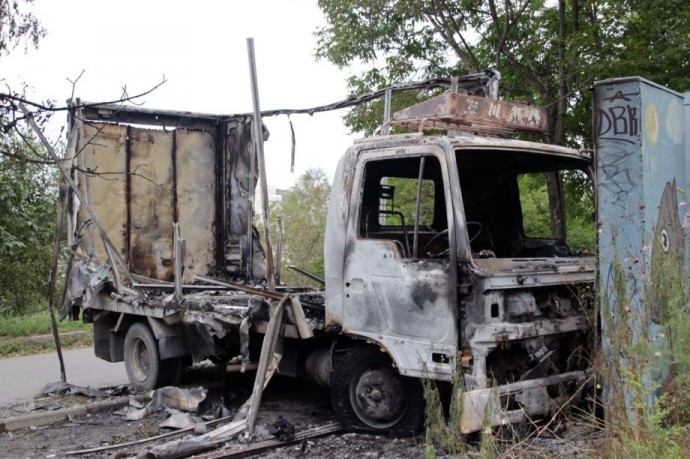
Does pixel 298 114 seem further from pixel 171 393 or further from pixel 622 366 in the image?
pixel 622 366

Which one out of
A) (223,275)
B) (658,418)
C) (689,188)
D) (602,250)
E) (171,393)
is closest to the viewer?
(658,418)

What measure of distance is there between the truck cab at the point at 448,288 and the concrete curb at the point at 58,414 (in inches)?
101

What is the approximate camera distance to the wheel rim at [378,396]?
5.57 meters

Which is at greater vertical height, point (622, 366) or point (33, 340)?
point (622, 366)

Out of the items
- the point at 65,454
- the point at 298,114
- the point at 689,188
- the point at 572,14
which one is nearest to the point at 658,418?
the point at 689,188

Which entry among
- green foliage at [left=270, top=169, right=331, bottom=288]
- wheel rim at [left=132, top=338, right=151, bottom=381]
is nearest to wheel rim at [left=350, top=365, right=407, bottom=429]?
wheel rim at [left=132, top=338, right=151, bottom=381]

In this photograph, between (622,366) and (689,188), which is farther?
(689,188)

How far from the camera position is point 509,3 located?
11758mm

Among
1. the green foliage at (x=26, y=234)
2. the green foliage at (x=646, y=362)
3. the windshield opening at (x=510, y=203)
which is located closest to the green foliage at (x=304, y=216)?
the green foliage at (x=26, y=234)

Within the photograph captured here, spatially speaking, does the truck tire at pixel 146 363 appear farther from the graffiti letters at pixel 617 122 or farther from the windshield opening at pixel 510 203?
the graffiti letters at pixel 617 122

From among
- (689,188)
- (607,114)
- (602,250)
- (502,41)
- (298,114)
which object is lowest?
(602,250)

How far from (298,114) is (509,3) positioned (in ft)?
16.7

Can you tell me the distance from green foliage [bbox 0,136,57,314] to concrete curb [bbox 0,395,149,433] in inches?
284

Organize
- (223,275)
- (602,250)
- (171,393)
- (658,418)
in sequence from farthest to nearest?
(223,275), (171,393), (602,250), (658,418)
